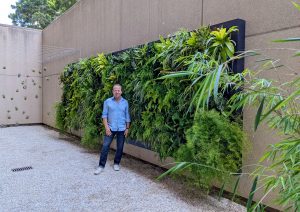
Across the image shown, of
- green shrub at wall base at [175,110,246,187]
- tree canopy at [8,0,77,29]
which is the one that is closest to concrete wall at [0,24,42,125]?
green shrub at wall base at [175,110,246,187]

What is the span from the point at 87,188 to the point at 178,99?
1.70 m

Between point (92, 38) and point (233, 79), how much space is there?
17.5ft

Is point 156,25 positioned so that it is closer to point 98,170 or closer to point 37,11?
point 98,170

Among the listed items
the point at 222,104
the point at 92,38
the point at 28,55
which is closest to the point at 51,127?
the point at 28,55

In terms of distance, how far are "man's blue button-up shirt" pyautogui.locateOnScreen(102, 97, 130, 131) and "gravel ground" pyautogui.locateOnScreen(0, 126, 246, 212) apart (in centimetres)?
74

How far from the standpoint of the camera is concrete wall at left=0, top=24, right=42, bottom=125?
9.34m

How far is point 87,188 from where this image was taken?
3.46 meters

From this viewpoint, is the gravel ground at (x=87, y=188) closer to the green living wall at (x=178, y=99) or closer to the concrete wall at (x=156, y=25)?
the green living wall at (x=178, y=99)

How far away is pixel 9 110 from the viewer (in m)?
9.43

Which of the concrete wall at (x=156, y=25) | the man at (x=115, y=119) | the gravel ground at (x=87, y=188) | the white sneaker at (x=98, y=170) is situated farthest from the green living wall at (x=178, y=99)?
the white sneaker at (x=98, y=170)

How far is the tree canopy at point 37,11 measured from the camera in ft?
62.6

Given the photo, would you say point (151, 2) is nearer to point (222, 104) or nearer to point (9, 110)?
point (222, 104)

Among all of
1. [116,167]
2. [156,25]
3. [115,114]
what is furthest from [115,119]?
[156,25]

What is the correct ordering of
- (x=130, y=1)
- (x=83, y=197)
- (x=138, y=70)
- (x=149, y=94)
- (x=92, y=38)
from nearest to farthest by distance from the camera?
1. (x=83, y=197)
2. (x=149, y=94)
3. (x=138, y=70)
4. (x=130, y=1)
5. (x=92, y=38)
